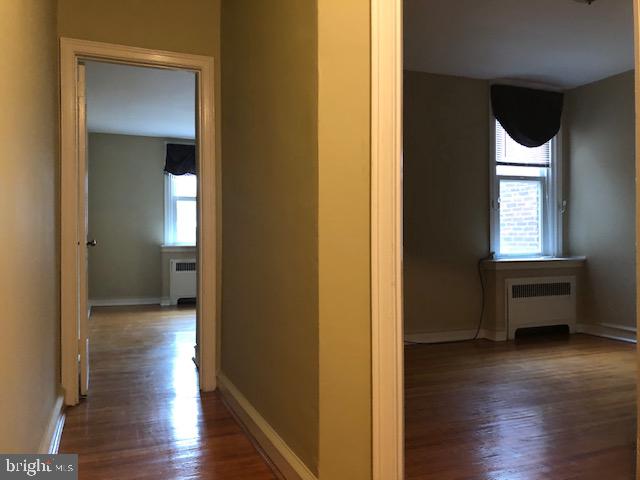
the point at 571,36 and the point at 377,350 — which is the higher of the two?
the point at 571,36

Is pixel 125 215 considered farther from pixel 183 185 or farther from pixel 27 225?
pixel 27 225

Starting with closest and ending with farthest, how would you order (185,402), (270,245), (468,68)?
(270,245) → (185,402) → (468,68)

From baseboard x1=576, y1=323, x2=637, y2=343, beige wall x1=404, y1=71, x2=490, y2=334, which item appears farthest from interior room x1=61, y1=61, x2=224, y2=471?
baseboard x1=576, y1=323, x2=637, y2=343

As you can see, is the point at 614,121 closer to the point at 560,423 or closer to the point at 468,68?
the point at 468,68

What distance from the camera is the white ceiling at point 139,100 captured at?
4.60 m

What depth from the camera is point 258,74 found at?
2277 mm

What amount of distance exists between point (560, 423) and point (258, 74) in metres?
2.27

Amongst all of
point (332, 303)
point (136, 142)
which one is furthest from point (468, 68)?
point (136, 142)

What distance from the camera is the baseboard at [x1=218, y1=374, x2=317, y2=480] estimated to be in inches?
69.9

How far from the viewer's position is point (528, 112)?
4914 millimetres

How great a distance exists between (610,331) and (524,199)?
58.9 inches

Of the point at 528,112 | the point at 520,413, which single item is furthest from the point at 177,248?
the point at 520,413

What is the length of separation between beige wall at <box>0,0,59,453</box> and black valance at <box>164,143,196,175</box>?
490 centimetres

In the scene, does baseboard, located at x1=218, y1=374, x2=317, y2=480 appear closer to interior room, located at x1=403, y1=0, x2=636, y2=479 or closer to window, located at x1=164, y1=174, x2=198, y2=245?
interior room, located at x1=403, y1=0, x2=636, y2=479
